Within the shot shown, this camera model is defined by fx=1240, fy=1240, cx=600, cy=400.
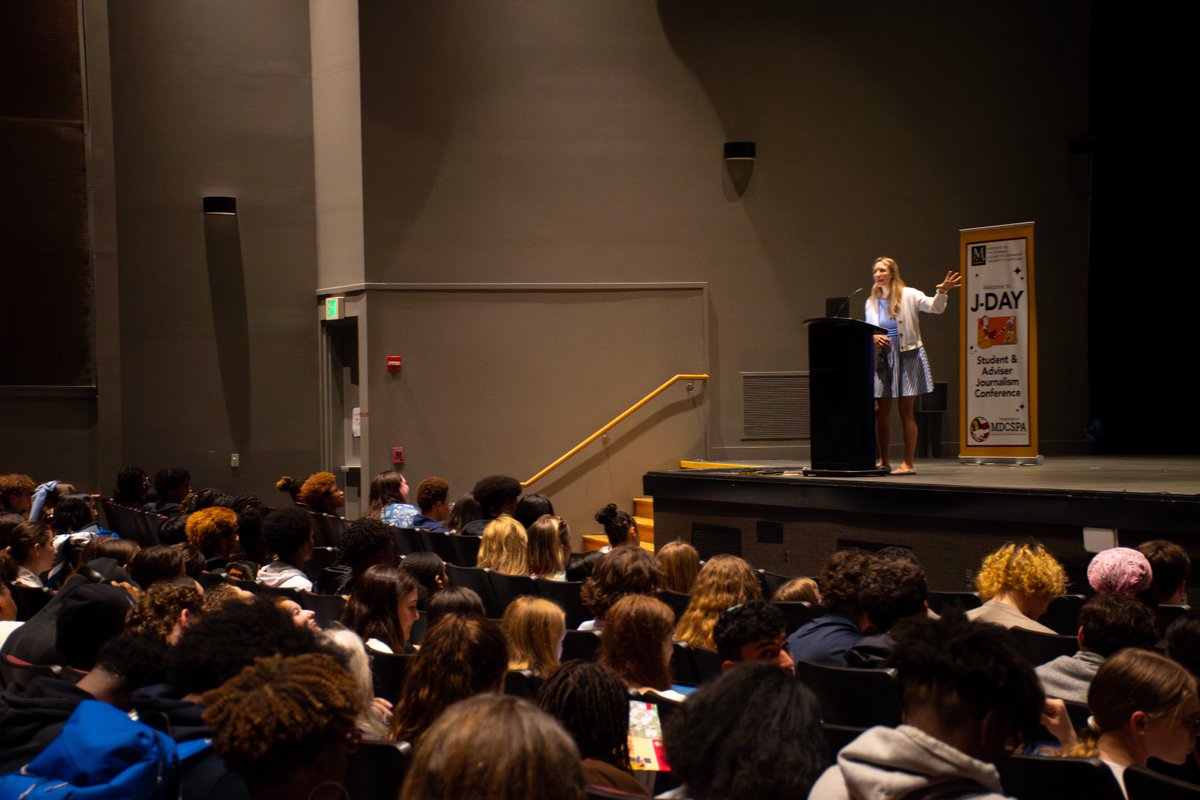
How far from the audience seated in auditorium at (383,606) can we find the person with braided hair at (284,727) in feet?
6.40

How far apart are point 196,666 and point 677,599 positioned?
243cm

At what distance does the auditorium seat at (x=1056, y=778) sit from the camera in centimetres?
239

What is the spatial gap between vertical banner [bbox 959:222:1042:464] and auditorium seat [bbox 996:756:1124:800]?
6752 mm

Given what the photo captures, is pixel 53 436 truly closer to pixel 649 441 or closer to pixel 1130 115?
pixel 649 441

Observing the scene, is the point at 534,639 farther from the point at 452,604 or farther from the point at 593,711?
the point at 593,711

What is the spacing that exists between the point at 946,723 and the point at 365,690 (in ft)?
5.11

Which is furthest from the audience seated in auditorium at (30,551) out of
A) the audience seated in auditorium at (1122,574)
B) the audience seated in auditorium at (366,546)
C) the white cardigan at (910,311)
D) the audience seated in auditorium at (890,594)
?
the white cardigan at (910,311)

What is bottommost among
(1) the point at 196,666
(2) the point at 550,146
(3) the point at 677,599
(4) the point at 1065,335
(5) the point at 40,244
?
(3) the point at 677,599

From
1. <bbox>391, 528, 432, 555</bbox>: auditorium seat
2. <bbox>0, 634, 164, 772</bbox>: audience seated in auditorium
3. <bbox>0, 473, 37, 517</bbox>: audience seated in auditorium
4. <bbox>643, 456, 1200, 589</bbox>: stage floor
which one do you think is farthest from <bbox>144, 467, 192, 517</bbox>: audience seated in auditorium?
<bbox>0, 634, 164, 772</bbox>: audience seated in auditorium

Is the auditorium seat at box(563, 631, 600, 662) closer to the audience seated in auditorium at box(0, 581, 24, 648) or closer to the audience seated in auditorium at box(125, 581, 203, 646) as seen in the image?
the audience seated in auditorium at box(125, 581, 203, 646)

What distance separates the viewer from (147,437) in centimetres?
1159

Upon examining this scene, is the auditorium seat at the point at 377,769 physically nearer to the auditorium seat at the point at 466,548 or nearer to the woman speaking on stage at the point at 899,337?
the auditorium seat at the point at 466,548

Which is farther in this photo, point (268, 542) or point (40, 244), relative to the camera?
point (40, 244)

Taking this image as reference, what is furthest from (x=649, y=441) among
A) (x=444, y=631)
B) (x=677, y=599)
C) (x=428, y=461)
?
(x=444, y=631)
